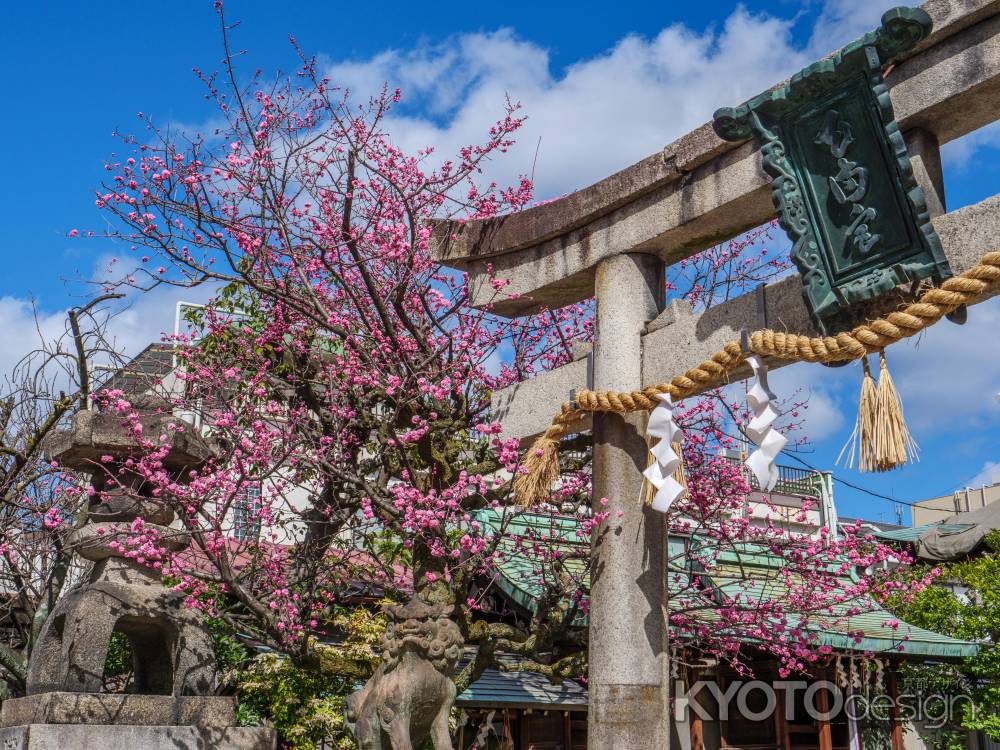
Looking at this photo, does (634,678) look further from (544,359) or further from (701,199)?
(544,359)

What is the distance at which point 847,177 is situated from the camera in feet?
16.0

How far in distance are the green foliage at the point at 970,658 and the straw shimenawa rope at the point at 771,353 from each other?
11.1 metres

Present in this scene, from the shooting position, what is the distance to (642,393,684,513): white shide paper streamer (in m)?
5.23

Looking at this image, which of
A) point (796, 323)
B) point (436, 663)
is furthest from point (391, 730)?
point (796, 323)

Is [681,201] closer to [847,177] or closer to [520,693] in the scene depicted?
[847,177]

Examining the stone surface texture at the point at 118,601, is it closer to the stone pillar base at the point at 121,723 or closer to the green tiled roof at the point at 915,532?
the stone pillar base at the point at 121,723

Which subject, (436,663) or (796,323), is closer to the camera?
(796,323)

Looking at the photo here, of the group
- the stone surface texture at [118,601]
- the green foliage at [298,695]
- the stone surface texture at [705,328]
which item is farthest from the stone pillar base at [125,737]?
the green foliage at [298,695]

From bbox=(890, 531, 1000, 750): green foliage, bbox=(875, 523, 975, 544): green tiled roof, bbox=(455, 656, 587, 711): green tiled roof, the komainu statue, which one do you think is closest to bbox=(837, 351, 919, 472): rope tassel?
the komainu statue

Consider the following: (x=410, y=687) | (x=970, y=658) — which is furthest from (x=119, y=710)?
(x=970, y=658)

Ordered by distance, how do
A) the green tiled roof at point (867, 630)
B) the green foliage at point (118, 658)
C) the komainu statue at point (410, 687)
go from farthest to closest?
the green tiled roof at point (867, 630)
the green foliage at point (118, 658)
the komainu statue at point (410, 687)

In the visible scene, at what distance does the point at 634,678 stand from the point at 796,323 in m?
2.22

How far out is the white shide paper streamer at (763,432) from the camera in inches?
192

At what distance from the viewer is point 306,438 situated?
8984 millimetres
